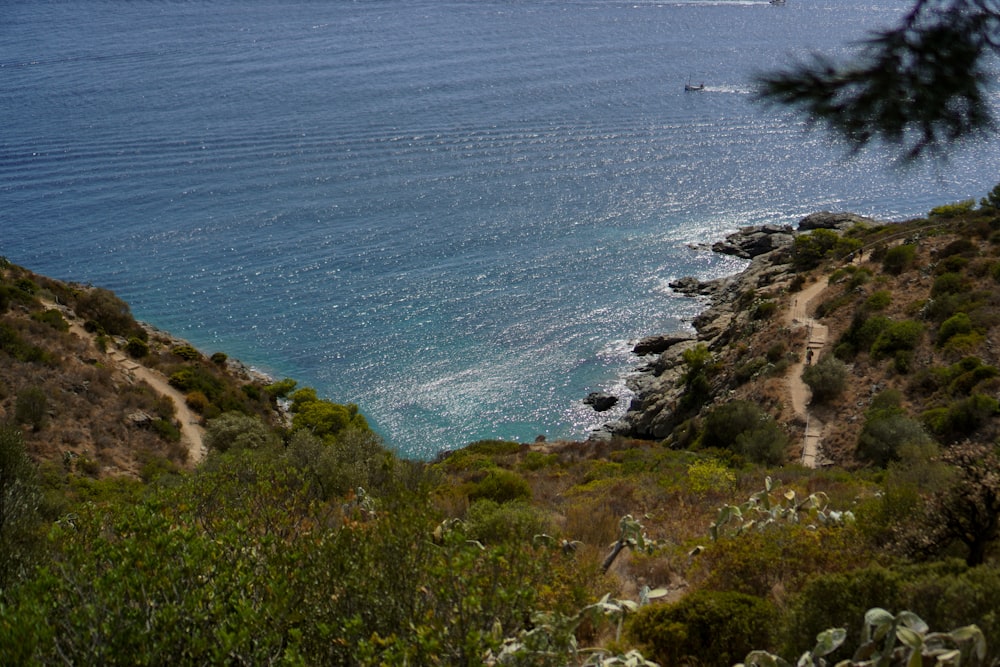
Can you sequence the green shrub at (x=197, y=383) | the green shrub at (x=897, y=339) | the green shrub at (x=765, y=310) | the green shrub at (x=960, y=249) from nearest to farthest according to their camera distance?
the green shrub at (x=897, y=339) → the green shrub at (x=960, y=249) → the green shrub at (x=197, y=383) → the green shrub at (x=765, y=310)

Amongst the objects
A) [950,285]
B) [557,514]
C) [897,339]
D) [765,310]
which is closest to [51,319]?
[557,514]

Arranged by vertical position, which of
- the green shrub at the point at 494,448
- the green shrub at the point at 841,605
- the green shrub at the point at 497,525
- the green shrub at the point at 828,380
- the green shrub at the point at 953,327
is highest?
the green shrub at the point at 841,605

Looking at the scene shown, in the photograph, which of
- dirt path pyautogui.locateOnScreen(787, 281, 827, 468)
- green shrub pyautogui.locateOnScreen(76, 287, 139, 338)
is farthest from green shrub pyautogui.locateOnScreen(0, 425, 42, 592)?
green shrub pyautogui.locateOnScreen(76, 287, 139, 338)

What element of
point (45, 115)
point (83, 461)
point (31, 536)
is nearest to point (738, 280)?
point (83, 461)

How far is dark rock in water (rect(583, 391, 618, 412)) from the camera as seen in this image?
37000 mm

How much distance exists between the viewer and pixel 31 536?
8.43 m

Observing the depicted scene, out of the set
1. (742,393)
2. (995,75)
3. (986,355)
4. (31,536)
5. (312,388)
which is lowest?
(312,388)

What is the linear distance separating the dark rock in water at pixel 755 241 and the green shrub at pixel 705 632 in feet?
147

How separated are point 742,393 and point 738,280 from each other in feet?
60.7

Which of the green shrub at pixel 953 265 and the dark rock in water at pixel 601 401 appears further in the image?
the dark rock in water at pixel 601 401

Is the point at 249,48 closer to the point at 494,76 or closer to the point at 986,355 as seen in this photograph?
the point at 494,76

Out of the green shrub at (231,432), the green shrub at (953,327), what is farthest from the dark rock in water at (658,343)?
the green shrub at (231,432)

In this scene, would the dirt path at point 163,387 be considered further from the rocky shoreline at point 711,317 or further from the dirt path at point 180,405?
the rocky shoreline at point 711,317

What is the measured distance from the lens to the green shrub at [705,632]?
7000mm
